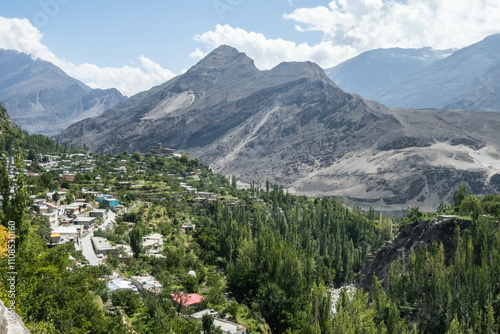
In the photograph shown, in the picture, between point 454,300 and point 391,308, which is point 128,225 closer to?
point 391,308

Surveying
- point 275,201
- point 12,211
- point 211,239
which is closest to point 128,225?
point 211,239

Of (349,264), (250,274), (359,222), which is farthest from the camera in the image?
(359,222)

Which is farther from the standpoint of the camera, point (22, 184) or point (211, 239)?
point (211, 239)

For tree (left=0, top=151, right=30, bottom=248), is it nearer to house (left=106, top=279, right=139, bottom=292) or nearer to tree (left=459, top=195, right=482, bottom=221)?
house (left=106, top=279, right=139, bottom=292)

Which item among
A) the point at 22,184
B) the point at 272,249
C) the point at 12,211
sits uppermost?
the point at 22,184

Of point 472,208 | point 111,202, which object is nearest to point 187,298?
point 472,208
